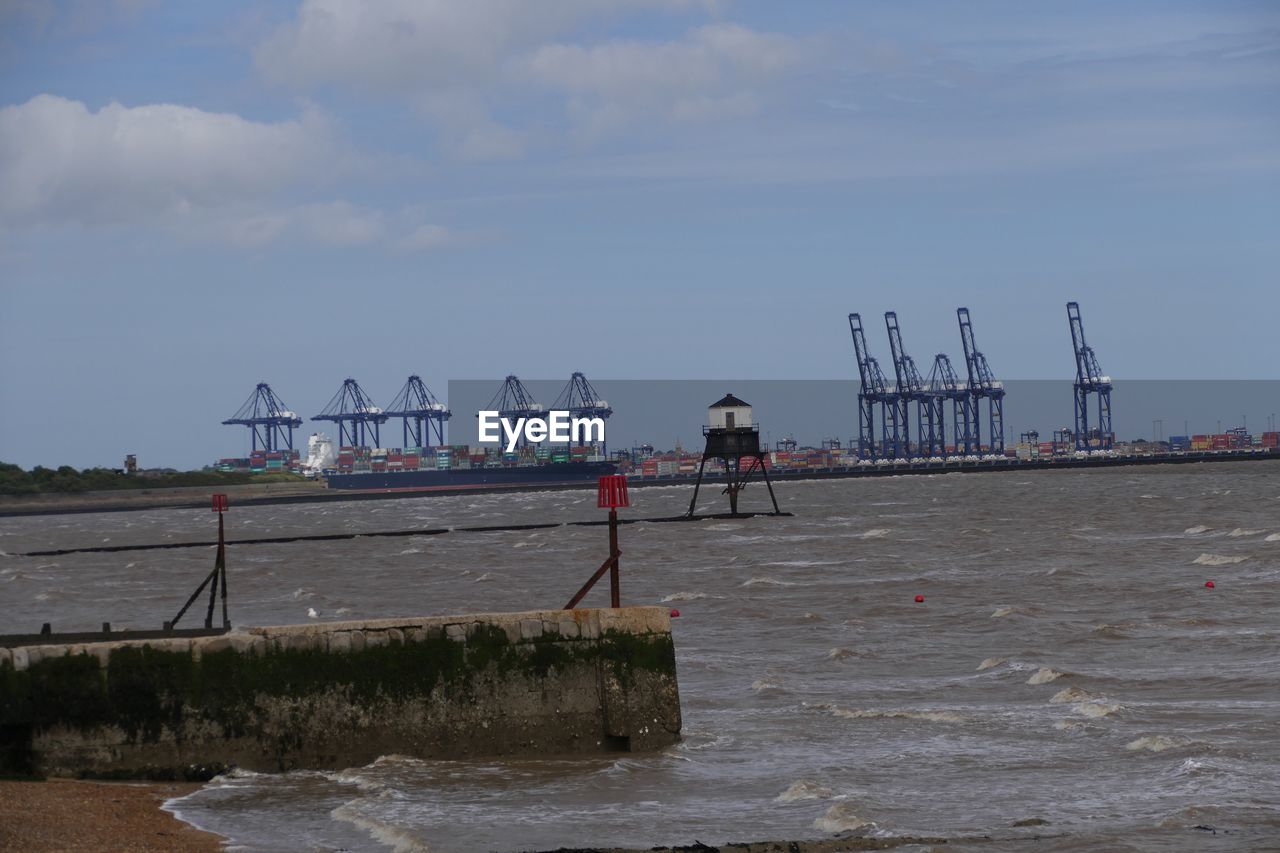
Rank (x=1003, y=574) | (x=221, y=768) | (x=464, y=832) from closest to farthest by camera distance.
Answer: (x=464, y=832)
(x=221, y=768)
(x=1003, y=574)

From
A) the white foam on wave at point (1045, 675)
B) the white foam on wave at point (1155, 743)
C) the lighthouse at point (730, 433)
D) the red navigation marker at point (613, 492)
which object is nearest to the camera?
the white foam on wave at point (1155, 743)

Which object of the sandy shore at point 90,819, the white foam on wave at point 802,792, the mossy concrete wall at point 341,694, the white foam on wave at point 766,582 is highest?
the mossy concrete wall at point 341,694

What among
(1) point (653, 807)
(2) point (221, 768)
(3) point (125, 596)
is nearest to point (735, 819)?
(1) point (653, 807)

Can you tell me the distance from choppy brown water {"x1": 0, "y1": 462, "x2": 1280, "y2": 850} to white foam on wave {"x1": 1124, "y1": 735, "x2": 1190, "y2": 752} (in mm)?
33

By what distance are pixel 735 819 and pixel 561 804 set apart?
1.63 meters

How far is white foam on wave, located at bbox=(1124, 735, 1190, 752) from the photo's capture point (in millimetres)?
16312

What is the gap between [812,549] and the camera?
5131 cm

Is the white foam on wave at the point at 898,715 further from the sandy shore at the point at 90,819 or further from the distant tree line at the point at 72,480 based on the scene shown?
the distant tree line at the point at 72,480

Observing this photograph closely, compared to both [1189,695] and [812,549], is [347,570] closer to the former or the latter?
[812,549]

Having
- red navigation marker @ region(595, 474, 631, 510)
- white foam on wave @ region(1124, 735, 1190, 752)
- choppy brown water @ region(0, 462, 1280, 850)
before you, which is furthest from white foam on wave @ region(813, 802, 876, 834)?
red navigation marker @ region(595, 474, 631, 510)

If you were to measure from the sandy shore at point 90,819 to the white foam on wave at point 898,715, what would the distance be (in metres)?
8.05

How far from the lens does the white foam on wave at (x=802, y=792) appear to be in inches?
569

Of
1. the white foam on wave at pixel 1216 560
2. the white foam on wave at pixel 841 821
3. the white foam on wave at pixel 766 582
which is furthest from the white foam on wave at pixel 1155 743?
the white foam on wave at pixel 1216 560

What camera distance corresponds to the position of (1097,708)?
18719mm
